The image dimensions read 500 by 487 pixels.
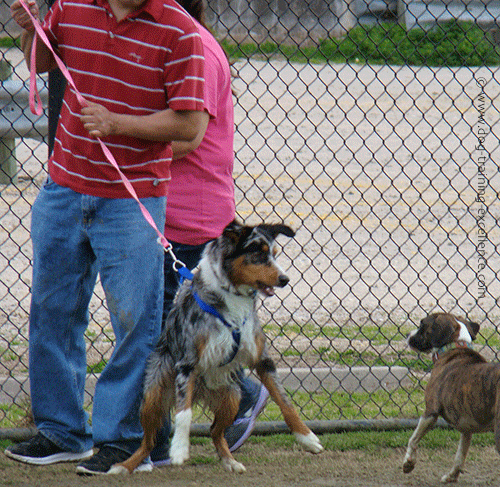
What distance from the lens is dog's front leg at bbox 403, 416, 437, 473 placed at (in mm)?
3713

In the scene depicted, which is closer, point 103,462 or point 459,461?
point 103,462

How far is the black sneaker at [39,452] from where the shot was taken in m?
3.51

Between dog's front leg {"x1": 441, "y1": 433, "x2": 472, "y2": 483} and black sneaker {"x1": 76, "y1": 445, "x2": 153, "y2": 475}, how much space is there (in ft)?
4.90

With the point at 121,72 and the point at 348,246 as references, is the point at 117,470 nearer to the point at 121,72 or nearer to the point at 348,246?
the point at 121,72

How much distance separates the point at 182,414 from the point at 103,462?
0.41 metres

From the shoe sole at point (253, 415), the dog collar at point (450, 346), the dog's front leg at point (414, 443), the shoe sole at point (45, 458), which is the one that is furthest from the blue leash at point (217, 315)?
the dog collar at point (450, 346)

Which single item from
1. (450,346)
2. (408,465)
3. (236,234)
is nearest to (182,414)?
(236,234)

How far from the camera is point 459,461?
147 inches

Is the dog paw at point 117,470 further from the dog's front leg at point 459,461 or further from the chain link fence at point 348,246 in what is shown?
the dog's front leg at point 459,461

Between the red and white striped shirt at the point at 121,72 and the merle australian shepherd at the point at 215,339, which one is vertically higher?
the red and white striped shirt at the point at 121,72

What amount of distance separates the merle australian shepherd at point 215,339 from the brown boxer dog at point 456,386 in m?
0.71

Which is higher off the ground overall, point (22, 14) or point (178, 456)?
point (22, 14)

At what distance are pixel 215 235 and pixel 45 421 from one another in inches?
44.2

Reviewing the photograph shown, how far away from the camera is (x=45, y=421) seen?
3.52 metres
